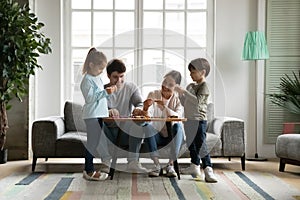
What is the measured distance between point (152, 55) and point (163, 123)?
1.81m

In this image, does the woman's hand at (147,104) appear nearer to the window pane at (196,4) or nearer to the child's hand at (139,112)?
the child's hand at (139,112)

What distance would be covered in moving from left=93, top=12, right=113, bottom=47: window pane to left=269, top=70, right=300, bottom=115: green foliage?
199cm

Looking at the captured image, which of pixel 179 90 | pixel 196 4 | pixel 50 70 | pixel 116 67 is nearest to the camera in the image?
pixel 179 90

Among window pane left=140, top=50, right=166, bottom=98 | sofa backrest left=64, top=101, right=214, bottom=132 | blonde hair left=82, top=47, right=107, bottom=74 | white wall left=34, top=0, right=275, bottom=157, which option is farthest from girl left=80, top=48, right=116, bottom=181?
white wall left=34, top=0, right=275, bottom=157

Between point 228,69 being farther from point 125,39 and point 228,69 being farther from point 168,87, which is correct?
point 168,87

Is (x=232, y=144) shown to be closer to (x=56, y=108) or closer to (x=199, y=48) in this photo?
(x=199, y=48)

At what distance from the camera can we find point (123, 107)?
202 inches

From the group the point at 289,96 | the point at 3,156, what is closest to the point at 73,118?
the point at 3,156

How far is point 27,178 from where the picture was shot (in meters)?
4.82

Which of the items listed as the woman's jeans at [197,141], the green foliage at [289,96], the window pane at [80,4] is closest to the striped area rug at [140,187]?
the woman's jeans at [197,141]

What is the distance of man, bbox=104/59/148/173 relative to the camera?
484cm

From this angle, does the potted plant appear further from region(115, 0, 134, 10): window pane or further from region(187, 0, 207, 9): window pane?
region(187, 0, 207, 9): window pane

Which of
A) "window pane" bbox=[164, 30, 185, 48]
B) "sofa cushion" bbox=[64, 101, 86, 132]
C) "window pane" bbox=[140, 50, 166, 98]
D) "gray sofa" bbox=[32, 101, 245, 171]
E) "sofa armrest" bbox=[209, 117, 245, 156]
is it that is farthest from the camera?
"window pane" bbox=[164, 30, 185, 48]

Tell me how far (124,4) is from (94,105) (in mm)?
2241
